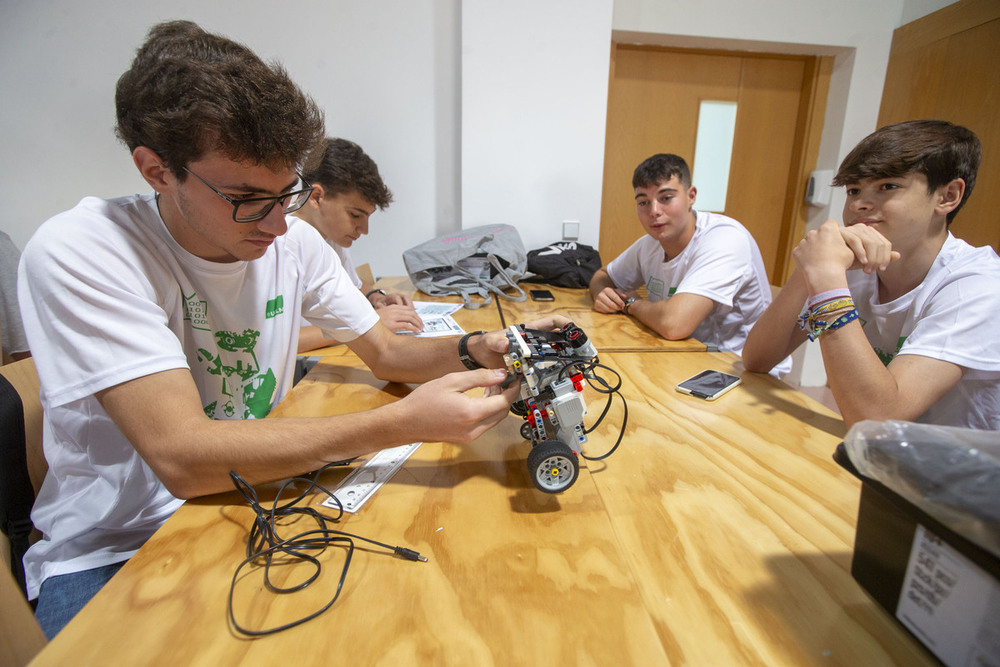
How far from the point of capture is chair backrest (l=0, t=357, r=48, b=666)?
650 mm

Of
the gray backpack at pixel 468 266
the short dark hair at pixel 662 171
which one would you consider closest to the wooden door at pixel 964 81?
the short dark hair at pixel 662 171

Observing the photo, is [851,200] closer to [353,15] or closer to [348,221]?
[348,221]

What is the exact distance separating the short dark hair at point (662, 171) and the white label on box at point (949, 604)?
180 cm

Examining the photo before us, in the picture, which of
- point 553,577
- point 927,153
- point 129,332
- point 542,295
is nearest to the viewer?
point 553,577

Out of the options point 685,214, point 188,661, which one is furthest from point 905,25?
point 188,661

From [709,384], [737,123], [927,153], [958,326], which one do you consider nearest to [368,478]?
[709,384]

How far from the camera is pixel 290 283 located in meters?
1.24

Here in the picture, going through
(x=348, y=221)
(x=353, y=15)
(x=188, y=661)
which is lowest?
(x=188, y=661)

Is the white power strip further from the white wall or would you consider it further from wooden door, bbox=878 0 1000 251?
wooden door, bbox=878 0 1000 251

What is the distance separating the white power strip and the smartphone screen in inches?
59.6

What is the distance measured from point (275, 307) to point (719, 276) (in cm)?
154

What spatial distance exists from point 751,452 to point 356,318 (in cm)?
98

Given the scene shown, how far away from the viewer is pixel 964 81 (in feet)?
8.80

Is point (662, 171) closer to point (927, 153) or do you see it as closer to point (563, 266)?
point (563, 266)
